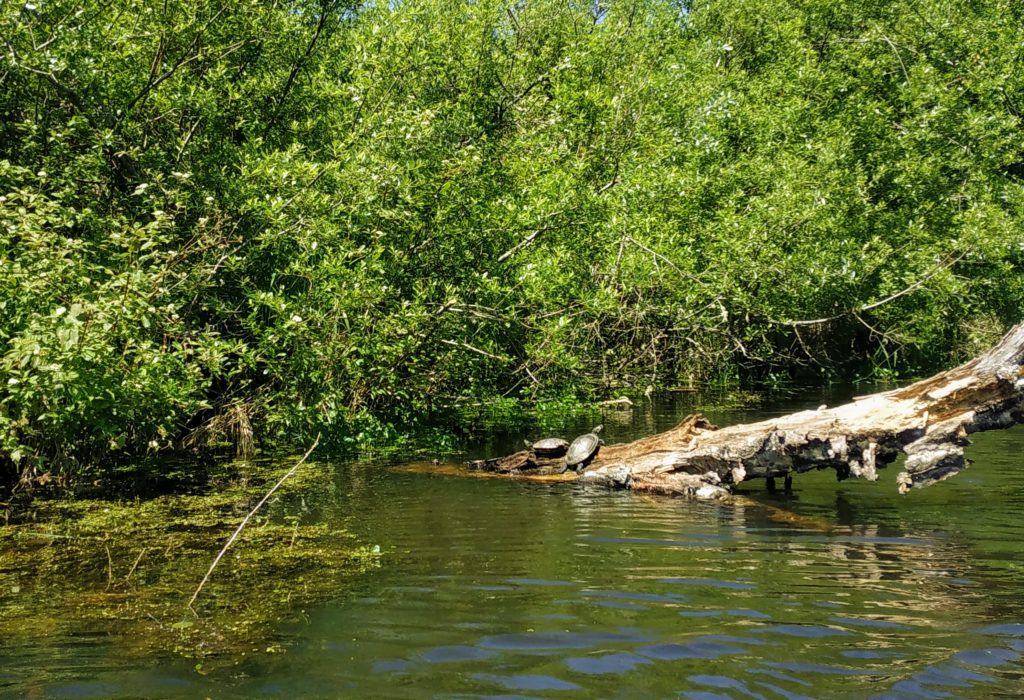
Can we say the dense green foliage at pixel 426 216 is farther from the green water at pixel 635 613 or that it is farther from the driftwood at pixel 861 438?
the driftwood at pixel 861 438

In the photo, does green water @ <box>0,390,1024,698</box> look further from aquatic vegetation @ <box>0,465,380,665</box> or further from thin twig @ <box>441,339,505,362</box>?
thin twig @ <box>441,339,505,362</box>

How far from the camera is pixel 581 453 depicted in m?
11.1

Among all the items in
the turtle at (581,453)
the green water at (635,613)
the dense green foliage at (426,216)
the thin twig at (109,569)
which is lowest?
the green water at (635,613)

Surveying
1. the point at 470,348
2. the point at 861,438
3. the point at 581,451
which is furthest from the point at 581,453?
the point at 861,438

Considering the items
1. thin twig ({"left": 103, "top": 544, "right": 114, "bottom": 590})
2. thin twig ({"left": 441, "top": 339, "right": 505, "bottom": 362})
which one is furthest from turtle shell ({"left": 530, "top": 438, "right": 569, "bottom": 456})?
thin twig ({"left": 103, "top": 544, "right": 114, "bottom": 590})

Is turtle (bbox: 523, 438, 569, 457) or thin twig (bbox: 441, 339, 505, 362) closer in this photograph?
turtle (bbox: 523, 438, 569, 457)

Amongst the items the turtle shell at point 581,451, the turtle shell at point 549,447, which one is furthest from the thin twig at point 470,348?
the turtle shell at point 581,451

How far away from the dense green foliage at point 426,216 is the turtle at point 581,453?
85.6 inches

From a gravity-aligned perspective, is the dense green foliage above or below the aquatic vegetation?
above

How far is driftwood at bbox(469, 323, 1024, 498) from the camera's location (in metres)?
8.80

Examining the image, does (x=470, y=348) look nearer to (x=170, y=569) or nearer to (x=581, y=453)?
(x=581, y=453)

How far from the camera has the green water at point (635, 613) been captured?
4.57 m

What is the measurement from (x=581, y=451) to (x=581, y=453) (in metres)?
0.03

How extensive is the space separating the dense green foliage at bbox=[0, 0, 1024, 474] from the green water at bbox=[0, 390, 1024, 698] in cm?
276
